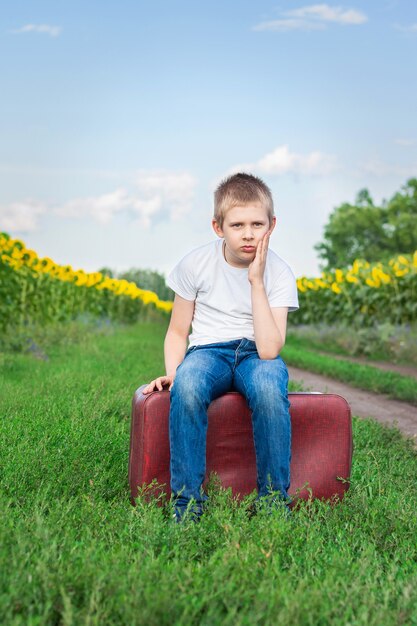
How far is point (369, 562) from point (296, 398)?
1120 mm

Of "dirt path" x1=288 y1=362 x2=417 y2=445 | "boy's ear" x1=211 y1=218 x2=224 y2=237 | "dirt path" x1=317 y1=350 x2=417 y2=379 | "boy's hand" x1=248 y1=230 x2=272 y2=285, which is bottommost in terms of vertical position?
"dirt path" x1=317 y1=350 x2=417 y2=379

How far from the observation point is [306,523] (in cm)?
296

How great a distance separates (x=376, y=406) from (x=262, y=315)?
15.1 feet

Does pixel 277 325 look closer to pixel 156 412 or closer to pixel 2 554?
pixel 156 412

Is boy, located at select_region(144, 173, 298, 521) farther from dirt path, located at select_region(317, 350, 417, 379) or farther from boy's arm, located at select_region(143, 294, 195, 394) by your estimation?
dirt path, located at select_region(317, 350, 417, 379)

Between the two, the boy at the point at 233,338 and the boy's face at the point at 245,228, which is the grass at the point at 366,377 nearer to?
the boy at the point at 233,338

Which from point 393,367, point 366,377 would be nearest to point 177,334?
point 366,377

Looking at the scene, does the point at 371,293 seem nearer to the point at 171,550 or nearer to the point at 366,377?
the point at 366,377

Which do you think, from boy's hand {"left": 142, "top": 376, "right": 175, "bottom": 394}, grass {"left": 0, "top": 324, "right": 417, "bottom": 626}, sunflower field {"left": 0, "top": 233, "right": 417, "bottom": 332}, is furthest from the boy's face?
sunflower field {"left": 0, "top": 233, "right": 417, "bottom": 332}

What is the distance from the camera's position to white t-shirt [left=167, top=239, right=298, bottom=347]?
370cm

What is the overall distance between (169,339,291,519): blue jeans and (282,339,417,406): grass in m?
5.11

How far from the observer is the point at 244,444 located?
3520 millimetres

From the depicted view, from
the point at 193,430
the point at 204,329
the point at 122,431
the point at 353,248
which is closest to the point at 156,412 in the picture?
the point at 193,430

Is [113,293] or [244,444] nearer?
[244,444]
